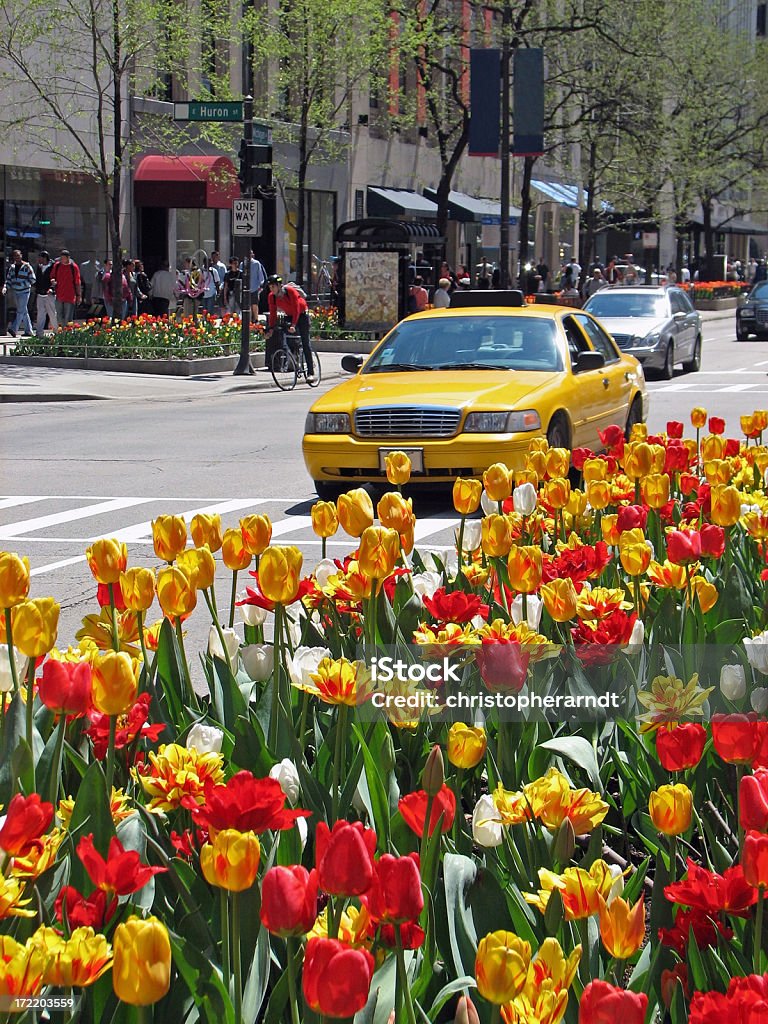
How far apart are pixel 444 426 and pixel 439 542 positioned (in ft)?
4.95

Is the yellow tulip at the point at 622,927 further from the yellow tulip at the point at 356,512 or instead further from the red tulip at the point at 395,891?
the yellow tulip at the point at 356,512

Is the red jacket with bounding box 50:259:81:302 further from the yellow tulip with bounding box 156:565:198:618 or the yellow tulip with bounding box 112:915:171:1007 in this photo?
the yellow tulip with bounding box 112:915:171:1007

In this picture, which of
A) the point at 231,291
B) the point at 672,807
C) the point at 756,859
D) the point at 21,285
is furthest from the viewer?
the point at 231,291

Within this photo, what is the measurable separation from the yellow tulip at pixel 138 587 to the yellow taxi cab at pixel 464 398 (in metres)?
8.37

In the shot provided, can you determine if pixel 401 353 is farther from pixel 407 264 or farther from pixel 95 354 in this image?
pixel 407 264

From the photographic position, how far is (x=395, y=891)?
1764mm

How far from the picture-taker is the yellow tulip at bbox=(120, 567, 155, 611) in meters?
3.27

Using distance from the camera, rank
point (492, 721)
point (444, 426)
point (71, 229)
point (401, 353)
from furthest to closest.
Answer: point (71, 229)
point (401, 353)
point (444, 426)
point (492, 721)

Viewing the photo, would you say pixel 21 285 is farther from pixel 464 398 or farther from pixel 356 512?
pixel 356 512

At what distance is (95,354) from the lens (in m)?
28.8

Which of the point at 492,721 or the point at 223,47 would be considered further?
the point at 223,47

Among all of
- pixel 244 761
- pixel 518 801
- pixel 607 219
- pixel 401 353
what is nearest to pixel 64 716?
pixel 244 761

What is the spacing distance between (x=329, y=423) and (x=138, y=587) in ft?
29.2

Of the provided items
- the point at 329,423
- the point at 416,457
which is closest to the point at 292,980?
the point at 416,457
